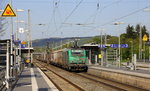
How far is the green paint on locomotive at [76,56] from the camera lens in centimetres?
3922

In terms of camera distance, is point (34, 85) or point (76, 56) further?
point (76, 56)

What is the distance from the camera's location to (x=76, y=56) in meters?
39.5

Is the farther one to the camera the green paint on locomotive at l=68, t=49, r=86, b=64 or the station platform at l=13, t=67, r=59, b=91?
the green paint on locomotive at l=68, t=49, r=86, b=64

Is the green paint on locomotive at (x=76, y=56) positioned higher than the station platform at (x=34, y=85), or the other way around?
the green paint on locomotive at (x=76, y=56)

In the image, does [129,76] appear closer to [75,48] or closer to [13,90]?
[13,90]

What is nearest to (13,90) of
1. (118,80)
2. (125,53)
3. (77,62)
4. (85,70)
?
(118,80)

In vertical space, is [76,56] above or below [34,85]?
above

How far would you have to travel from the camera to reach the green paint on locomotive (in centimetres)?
3922

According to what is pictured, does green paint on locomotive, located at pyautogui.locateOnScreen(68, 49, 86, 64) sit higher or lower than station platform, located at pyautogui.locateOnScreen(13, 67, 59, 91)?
higher

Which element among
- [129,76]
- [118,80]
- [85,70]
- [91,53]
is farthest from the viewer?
[91,53]

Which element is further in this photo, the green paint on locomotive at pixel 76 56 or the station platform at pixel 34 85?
the green paint on locomotive at pixel 76 56

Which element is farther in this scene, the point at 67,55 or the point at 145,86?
the point at 67,55

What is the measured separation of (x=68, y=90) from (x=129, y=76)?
6651 mm

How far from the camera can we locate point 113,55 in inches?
1938
